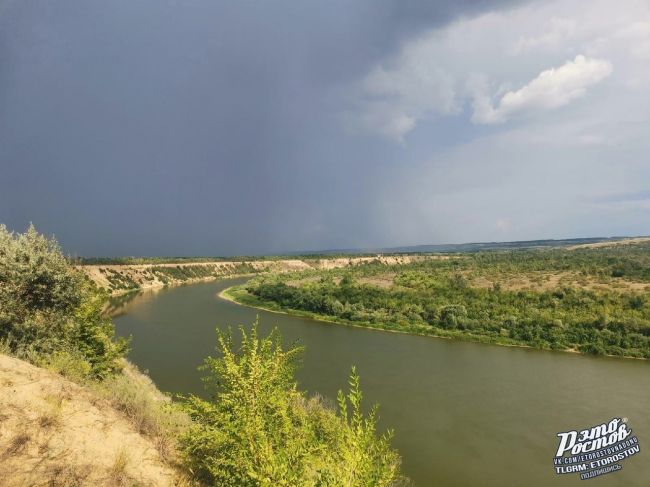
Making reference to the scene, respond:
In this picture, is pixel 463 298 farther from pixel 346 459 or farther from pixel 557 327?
pixel 346 459

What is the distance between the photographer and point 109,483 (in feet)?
26.5

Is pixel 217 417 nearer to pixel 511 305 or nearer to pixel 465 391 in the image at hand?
pixel 465 391

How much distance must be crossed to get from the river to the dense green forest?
11.1 ft

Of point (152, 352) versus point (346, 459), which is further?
point (152, 352)

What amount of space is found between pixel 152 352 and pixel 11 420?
34.2 meters

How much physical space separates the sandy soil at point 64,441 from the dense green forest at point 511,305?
44.0 m

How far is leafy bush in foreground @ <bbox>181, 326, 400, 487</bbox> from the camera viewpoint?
6912 millimetres

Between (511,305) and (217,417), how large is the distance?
54622 millimetres

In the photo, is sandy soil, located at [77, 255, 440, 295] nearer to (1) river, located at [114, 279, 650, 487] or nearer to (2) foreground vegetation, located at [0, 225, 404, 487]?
(1) river, located at [114, 279, 650, 487]

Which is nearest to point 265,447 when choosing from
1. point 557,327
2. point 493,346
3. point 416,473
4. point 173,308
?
point 416,473

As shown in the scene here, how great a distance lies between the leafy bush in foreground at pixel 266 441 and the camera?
22.7ft

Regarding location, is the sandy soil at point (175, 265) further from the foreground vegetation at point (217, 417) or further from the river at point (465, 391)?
the foreground vegetation at point (217, 417)

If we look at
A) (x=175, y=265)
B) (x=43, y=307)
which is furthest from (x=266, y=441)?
(x=175, y=265)

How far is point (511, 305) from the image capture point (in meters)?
54.1
